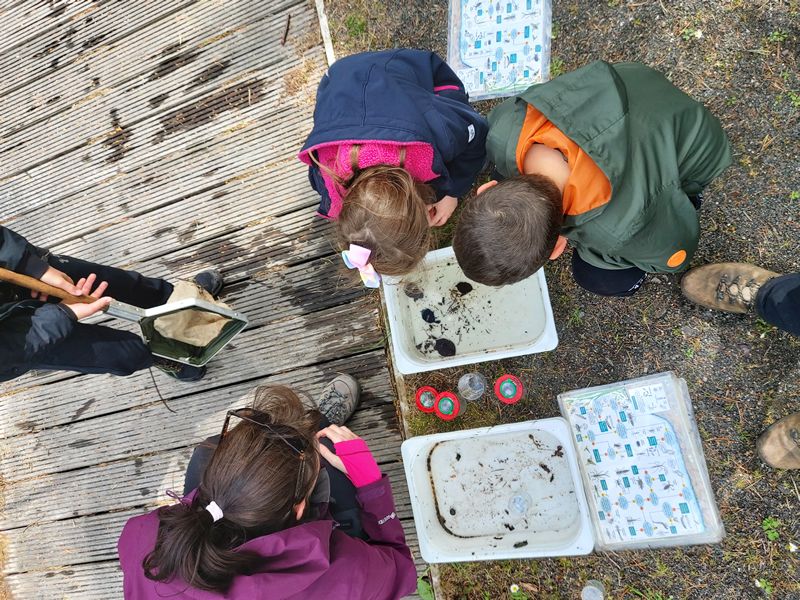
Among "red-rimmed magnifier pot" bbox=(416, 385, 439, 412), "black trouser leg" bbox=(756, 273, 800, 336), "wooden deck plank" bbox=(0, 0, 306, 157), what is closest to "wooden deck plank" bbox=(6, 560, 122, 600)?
"red-rimmed magnifier pot" bbox=(416, 385, 439, 412)

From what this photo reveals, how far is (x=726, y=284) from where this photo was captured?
→ 2.00 m

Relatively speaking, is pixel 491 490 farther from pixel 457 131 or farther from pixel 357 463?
pixel 457 131

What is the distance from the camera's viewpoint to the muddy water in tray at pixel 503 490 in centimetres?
220

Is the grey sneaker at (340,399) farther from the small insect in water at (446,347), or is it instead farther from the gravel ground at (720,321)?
the gravel ground at (720,321)

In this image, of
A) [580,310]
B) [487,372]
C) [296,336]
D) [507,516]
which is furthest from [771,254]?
[296,336]

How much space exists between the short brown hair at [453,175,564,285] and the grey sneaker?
1.10m

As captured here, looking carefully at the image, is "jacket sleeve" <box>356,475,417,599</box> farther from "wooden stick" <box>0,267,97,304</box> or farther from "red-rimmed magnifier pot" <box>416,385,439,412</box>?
"wooden stick" <box>0,267,97,304</box>

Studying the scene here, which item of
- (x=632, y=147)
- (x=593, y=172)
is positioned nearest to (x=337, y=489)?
(x=593, y=172)

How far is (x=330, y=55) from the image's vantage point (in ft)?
8.32

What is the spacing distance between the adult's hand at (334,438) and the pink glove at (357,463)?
2 cm

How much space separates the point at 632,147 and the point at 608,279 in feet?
2.23

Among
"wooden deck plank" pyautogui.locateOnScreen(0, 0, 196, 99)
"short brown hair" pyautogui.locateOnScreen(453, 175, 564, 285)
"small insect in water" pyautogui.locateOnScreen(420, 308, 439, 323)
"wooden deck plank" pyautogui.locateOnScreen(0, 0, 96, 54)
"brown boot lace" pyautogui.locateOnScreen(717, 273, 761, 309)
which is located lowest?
"small insect in water" pyautogui.locateOnScreen(420, 308, 439, 323)

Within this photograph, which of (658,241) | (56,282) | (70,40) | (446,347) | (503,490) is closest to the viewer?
(658,241)

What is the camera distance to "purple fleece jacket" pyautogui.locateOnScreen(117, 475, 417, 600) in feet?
4.39
